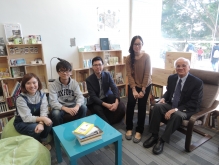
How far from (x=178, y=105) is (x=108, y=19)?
230cm

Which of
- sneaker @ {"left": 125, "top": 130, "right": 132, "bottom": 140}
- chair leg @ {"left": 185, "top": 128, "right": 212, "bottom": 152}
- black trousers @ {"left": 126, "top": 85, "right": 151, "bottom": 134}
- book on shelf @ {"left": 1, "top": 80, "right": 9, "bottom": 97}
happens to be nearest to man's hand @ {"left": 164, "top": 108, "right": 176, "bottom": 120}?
chair leg @ {"left": 185, "top": 128, "right": 212, "bottom": 152}

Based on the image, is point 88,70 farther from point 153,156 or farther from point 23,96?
point 153,156

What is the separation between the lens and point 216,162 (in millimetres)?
1730

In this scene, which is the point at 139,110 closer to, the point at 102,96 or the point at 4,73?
the point at 102,96

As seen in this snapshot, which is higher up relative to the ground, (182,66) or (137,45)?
(137,45)

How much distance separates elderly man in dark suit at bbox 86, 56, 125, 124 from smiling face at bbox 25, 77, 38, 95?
761 mm

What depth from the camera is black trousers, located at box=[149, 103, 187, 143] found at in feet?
6.00

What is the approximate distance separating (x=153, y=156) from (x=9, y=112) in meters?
2.30

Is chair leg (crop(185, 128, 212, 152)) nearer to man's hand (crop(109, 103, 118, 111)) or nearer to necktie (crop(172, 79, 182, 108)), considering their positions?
necktie (crop(172, 79, 182, 108))

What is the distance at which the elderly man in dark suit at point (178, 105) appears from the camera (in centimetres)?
186

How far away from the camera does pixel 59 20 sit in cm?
282

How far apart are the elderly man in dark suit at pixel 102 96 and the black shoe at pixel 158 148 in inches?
29.1

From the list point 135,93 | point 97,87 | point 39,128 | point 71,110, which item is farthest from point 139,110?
point 39,128

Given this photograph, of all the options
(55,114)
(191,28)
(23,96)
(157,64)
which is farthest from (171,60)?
(23,96)
